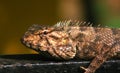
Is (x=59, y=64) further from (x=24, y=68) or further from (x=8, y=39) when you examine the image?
(x=8, y=39)

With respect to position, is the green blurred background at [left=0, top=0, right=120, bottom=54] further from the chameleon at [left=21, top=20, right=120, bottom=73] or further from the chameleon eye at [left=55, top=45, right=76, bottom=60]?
the chameleon eye at [left=55, top=45, right=76, bottom=60]

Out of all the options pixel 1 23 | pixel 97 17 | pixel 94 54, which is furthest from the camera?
pixel 97 17

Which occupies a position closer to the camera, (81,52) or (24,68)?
(24,68)

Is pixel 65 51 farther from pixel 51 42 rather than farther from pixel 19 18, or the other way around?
pixel 19 18

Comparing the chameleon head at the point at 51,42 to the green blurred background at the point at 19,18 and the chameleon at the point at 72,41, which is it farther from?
the green blurred background at the point at 19,18

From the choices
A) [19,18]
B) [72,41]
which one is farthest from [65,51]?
[19,18]

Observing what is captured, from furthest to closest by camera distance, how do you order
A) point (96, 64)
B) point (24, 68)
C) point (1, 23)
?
point (1, 23) → point (96, 64) → point (24, 68)

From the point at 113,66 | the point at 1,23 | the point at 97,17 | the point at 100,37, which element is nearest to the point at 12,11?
the point at 1,23

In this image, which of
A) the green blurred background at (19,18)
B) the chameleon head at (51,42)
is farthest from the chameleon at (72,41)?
the green blurred background at (19,18)

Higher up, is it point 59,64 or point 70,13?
point 59,64
